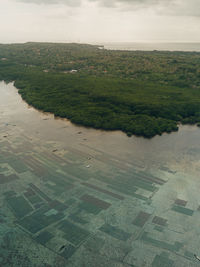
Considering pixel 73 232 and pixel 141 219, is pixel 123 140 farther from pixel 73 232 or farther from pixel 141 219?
pixel 73 232

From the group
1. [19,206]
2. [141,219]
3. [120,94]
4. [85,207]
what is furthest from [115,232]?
[120,94]

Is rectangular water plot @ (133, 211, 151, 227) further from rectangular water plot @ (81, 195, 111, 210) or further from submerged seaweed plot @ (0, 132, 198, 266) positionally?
rectangular water plot @ (81, 195, 111, 210)

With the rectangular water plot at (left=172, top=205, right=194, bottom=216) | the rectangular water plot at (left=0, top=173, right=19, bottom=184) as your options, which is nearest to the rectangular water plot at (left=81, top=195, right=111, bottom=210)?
the rectangular water plot at (left=172, top=205, right=194, bottom=216)

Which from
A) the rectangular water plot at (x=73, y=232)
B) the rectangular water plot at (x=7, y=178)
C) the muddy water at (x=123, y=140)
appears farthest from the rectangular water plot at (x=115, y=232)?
the rectangular water plot at (x=7, y=178)

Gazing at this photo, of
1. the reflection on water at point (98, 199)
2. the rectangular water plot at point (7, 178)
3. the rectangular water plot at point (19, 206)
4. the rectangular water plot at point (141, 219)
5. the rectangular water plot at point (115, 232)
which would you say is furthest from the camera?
the rectangular water plot at point (7, 178)

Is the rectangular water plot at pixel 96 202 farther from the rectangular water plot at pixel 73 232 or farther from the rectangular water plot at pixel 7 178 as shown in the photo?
the rectangular water plot at pixel 7 178

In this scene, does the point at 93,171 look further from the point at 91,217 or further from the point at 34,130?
the point at 34,130
